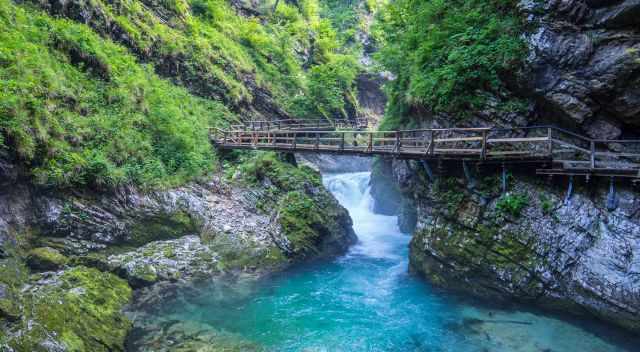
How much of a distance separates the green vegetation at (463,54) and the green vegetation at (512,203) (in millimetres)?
3073

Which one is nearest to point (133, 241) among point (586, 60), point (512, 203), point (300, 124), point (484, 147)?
point (484, 147)

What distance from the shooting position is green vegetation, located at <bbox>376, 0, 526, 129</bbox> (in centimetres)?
1166

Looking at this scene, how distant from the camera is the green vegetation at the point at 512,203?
10.9 meters

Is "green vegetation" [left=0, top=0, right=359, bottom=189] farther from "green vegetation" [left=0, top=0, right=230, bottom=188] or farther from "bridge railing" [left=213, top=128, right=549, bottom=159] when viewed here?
"bridge railing" [left=213, top=128, right=549, bottom=159]

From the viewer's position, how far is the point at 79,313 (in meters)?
8.48

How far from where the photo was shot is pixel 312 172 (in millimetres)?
18547

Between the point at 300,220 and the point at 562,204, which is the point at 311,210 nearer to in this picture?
the point at 300,220

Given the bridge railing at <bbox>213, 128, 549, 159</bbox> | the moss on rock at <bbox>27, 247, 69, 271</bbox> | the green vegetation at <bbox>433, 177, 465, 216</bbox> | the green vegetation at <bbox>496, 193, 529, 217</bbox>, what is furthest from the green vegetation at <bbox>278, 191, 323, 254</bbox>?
the moss on rock at <bbox>27, 247, 69, 271</bbox>

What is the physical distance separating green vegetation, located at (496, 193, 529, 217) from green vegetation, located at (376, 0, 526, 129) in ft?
10.1

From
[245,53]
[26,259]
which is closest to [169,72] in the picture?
[245,53]

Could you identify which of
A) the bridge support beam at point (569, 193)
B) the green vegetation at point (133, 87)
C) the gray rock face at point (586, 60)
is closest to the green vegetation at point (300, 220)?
the green vegetation at point (133, 87)

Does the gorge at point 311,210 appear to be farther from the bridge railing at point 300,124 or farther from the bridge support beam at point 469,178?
the bridge railing at point 300,124

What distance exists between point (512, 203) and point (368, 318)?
19.6ft

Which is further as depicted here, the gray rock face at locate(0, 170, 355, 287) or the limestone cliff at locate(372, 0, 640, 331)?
the gray rock face at locate(0, 170, 355, 287)
